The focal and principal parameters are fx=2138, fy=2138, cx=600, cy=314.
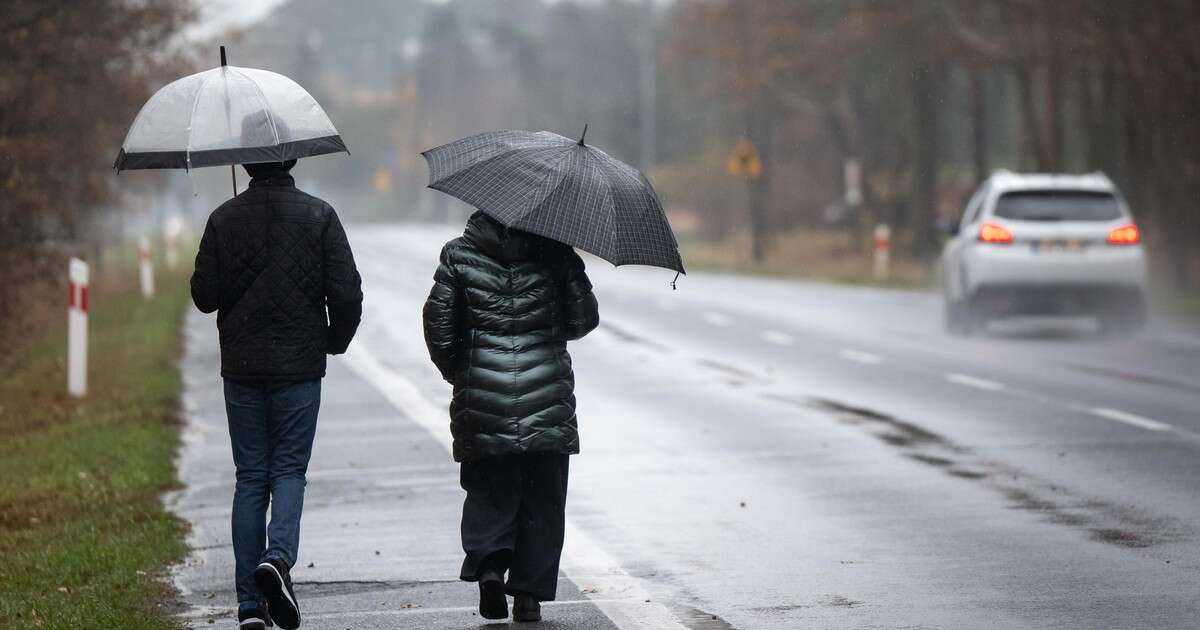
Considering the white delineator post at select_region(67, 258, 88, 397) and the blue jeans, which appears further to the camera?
the white delineator post at select_region(67, 258, 88, 397)

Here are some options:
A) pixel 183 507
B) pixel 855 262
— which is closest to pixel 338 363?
pixel 183 507

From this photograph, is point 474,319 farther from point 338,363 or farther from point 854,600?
point 338,363

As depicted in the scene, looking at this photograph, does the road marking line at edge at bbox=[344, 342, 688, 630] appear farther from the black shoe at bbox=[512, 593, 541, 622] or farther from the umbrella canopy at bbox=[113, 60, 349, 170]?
the umbrella canopy at bbox=[113, 60, 349, 170]

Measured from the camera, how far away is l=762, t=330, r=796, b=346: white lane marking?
22.5 metres

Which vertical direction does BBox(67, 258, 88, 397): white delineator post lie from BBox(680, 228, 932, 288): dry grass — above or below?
above

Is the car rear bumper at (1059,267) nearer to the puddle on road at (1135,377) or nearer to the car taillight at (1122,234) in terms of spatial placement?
the car taillight at (1122,234)

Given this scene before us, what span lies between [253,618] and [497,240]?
4.97ft

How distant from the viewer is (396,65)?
16875 cm

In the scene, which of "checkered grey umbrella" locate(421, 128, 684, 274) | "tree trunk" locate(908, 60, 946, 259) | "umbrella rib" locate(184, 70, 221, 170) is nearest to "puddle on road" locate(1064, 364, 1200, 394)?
"checkered grey umbrella" locate(421, 128, 684, 274)

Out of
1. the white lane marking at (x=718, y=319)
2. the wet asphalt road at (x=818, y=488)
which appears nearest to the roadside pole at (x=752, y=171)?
the white lane marking at (x=718, y=319)

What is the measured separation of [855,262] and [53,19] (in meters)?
31.6

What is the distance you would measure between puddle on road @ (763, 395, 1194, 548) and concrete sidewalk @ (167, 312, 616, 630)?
258 centimetres

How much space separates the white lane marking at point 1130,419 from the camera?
13.7 m

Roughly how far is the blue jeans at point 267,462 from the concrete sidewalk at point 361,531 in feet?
1.10
